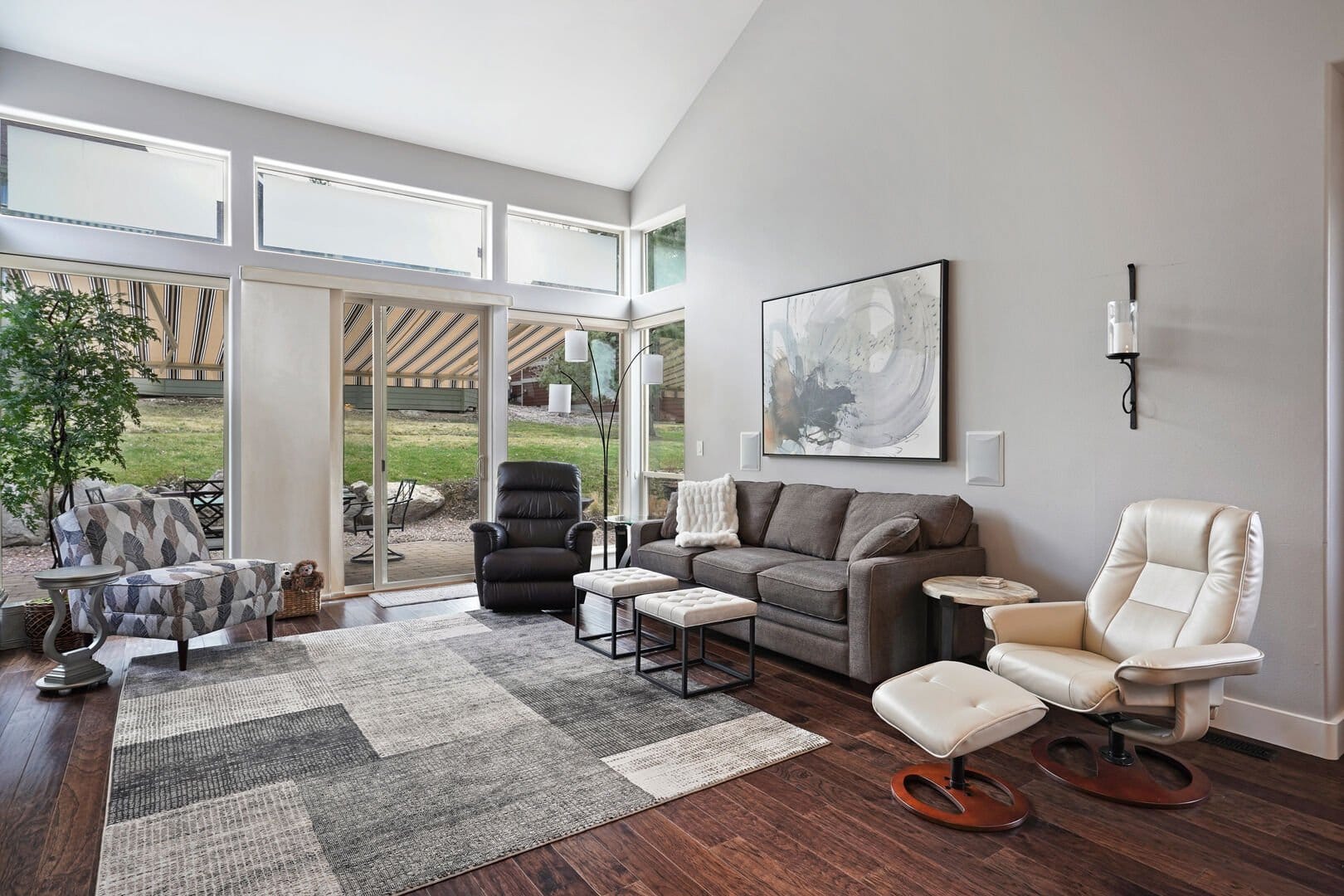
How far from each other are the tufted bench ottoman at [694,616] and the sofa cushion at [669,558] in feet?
2.52

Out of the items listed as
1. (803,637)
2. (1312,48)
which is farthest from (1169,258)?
(803,637)

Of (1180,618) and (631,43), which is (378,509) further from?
(1180,618)

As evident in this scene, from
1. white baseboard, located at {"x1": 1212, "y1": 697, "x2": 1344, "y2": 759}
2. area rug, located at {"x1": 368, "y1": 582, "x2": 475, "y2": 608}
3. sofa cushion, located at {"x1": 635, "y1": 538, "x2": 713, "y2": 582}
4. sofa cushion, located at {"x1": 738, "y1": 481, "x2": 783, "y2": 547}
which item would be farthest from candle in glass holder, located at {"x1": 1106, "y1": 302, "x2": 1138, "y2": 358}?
area rug, located at {"x1": 368, "y1": 582, "x2": 475, "y2": 608}

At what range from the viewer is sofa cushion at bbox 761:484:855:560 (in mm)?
4531

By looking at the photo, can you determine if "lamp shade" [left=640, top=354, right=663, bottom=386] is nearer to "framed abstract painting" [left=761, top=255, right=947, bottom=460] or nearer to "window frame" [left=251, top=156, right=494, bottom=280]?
"framed abstract painting" [left=761, top=255, right=947, bottom=460]

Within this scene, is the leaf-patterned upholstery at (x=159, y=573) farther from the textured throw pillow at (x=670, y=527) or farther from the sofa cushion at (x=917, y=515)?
the sofa cushion at (x=917, y=515)

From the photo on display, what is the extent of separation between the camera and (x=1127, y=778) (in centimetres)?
262

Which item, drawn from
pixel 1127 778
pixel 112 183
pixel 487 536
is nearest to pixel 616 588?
pixel 487 536

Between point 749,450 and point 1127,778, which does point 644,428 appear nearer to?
point 749,450

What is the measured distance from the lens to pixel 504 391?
6488 mm

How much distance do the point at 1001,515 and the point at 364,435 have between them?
4689mm

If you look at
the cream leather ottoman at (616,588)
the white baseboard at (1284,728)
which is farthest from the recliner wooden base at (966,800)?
the cream leather ottoman at (616,588)

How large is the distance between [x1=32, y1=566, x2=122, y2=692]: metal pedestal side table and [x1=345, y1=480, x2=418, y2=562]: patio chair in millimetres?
2229

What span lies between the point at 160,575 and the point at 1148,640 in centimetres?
464
